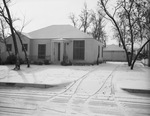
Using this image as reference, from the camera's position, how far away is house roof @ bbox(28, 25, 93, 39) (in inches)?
682

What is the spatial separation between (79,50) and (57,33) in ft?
13.2

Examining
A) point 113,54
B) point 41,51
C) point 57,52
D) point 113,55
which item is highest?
point 41,51

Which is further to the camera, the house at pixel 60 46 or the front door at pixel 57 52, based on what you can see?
the front door at pixel 57 52

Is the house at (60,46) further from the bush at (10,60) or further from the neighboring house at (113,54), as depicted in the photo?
the neighboring house at (113,54)

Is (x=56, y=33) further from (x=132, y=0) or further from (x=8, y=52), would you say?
(x=132, y=0)

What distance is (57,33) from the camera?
18.4 metres

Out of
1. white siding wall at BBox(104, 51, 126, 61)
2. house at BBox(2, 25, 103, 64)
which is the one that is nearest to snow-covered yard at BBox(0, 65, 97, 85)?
house at BBox(2, 25, 103, 64)

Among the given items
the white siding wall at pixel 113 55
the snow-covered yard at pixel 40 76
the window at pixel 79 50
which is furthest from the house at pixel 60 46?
the white siding wall at pixel 113 55

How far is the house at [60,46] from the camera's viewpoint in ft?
53.6

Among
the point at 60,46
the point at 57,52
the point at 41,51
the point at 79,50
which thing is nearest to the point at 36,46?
the point at 41,51

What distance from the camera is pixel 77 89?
218 inches

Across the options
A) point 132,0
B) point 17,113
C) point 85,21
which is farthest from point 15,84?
point 85,21

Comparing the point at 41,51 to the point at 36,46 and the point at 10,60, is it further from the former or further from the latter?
the point at 10,60

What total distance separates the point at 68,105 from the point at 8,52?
14.9 metres
